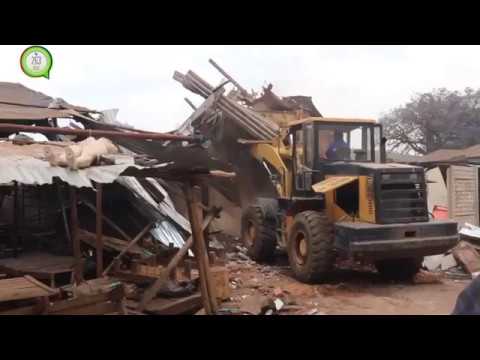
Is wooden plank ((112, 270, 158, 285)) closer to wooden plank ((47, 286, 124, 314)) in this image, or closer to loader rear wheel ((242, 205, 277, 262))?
wooden plank ((47, 286, 124, 314))

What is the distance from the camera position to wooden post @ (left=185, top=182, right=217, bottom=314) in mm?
6281

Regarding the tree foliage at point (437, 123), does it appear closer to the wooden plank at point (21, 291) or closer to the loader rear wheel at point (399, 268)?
the loader rear wheel at point (399, 268)

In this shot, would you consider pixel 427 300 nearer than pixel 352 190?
Yes

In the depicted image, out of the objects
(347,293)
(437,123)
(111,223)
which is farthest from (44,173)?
(437,123)

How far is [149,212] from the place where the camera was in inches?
397

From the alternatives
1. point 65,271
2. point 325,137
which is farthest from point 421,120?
point 65,271

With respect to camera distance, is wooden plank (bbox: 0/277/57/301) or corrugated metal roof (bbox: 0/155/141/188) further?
wooden plank (bbox: 0/277/57/301)

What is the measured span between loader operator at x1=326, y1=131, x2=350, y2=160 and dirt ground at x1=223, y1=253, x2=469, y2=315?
2278mm

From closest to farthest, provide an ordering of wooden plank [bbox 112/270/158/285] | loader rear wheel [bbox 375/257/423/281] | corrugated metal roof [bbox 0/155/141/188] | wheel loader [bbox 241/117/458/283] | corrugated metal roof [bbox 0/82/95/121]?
corrugated metal roof [bbox 0/155/141/188] < wooden plank [bbox 112/270/158/285] < wheel loader [bbox 241/117/458/283] < corrugated metal roof [bbox 0/82/95/121] < loader rear wheel [bbox 375/257/423/281]

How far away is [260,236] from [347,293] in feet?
9.92

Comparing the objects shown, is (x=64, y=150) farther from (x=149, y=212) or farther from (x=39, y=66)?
(x=149, y=212)

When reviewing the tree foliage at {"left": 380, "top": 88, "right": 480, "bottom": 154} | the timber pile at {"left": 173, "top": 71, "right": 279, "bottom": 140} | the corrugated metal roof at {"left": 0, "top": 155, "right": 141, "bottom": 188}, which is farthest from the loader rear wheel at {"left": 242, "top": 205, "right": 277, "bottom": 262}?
the tree foliage at {"left": 380, "top": 88, "right": 480, "bottom": 154}

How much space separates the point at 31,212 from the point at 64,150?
19.3 feet

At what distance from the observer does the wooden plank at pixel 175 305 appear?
659 cm
